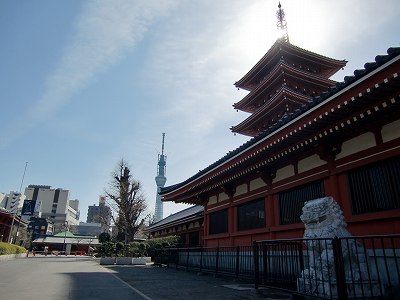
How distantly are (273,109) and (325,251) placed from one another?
12.2 metres

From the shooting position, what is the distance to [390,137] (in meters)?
7.29

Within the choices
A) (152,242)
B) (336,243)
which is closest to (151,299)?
(336,243)

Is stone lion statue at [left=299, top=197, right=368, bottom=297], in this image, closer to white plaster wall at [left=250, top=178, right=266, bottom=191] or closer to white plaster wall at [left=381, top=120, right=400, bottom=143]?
white plaster wall at [left=381, top=120, right=400, bottom=143]

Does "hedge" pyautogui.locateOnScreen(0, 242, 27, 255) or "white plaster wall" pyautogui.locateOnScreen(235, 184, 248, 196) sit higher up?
"white plaster wall" pyautogui.locateOnScreen(235, 184, 248, 196)

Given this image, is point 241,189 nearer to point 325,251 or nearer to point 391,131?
point 391,131

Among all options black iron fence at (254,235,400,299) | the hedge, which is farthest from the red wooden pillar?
the hedge

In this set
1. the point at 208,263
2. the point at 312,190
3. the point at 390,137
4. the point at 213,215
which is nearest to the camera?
the point at 390,137

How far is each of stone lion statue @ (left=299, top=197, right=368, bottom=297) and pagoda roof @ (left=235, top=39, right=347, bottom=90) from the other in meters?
13.3

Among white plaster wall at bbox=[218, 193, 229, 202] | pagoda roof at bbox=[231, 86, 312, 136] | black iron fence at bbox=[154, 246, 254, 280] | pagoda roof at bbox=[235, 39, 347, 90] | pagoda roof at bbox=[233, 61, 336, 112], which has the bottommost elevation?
black iron fence at bbox=[154, 246, 254, 280]

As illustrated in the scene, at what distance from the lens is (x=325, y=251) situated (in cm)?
570

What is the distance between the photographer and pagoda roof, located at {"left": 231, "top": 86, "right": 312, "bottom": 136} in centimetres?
1566

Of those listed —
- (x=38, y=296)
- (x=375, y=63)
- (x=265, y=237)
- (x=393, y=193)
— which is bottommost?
(x=38, y=296)

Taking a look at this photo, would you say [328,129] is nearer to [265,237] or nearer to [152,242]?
[265,237]

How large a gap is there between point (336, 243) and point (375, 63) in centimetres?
352
